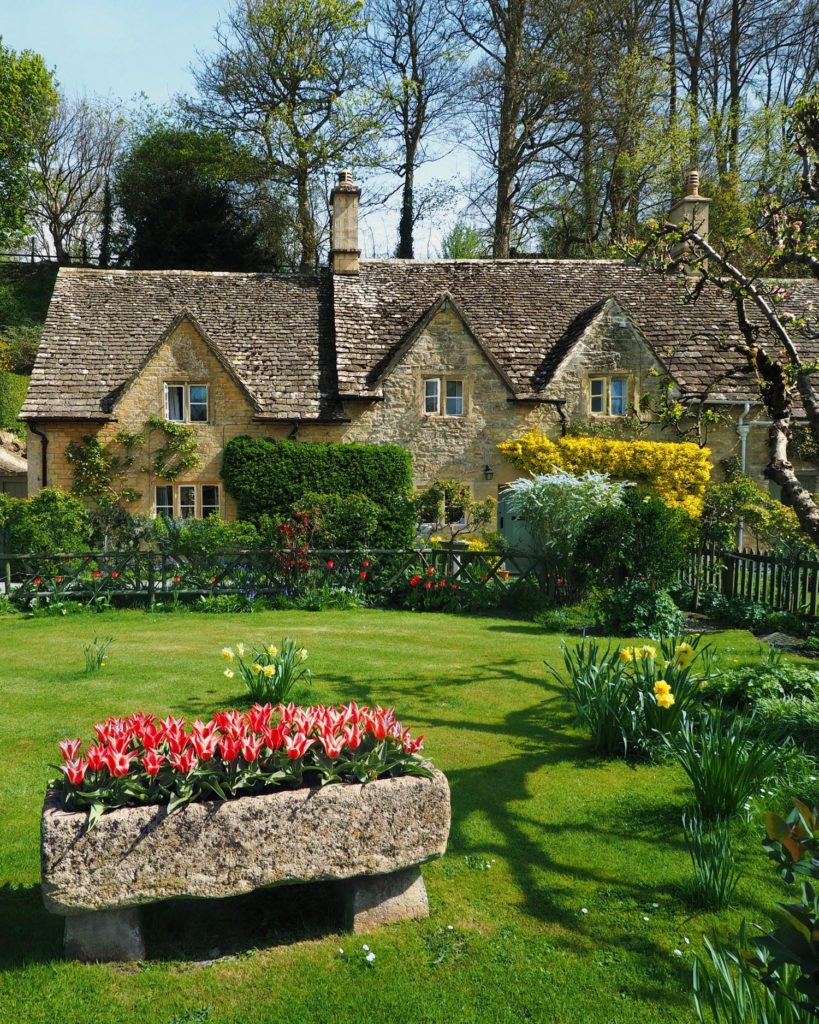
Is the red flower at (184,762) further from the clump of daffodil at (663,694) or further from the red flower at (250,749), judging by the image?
the clump of daffodil at (663,694)

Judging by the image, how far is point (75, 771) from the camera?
12.9 ft

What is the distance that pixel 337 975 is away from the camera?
3.93 m

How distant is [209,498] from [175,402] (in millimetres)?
2901

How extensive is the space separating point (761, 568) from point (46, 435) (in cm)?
1797

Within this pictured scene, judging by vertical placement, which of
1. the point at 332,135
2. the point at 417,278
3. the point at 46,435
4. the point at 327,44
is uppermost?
the point at 327,44

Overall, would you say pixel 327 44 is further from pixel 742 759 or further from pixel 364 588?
pixel 742 759

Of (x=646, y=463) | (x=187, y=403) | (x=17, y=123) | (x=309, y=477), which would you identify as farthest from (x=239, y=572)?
(x=17, y=123)

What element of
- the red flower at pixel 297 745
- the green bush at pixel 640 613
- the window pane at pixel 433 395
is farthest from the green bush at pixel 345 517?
the red flower at pixel 297 745

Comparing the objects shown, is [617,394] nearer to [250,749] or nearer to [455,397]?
[455,397]

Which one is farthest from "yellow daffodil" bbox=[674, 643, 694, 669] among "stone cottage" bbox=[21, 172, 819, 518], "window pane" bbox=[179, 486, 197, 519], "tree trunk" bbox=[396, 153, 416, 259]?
"tree trunk" bbox=[396, 153, 416, 259]

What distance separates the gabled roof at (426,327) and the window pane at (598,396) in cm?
252

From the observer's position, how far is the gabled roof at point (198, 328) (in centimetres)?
2184

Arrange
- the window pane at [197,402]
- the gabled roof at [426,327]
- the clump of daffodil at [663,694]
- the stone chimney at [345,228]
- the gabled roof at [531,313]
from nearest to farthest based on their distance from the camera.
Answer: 1. the clump of daffodil at [663,694]
2. the window pane at [197,402]
3. the gabled roof at [426,327]
4. the gabled roof at [531,313]
5. the stone chimney at [345,228]

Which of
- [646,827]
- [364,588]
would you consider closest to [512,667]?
[646,827]
